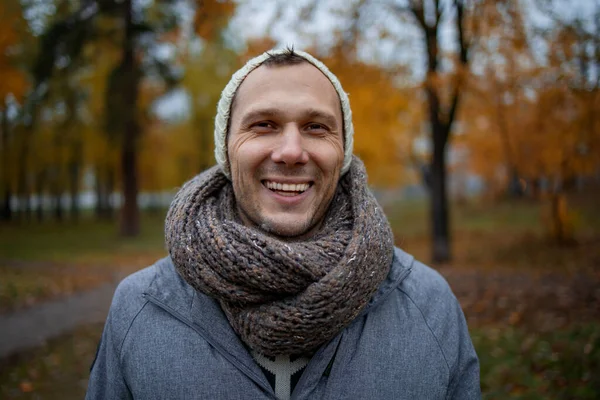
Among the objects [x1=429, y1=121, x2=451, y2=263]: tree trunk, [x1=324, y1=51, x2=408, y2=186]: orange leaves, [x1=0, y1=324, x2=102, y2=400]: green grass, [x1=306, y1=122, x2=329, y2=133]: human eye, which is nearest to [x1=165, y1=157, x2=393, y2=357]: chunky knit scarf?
[x1=306, y1=122, x2=329, y2=133]: human eye

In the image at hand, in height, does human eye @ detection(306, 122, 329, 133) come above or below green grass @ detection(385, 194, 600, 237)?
above

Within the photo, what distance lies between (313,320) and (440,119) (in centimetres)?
837

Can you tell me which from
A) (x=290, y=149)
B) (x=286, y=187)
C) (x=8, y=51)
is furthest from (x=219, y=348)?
(x=8, y=51)

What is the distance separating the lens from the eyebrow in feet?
5.42

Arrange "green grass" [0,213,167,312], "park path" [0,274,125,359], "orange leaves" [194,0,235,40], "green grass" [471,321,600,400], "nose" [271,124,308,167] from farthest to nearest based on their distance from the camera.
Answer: "green grass" [0,213,167,312] < "orange leaves" [194,0,235,40] < "park path" [0,274,125,359] < "green grass" [471,321,600,400] < "nose" [271,124,308,167]

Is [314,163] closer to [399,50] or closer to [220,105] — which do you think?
[220,105]

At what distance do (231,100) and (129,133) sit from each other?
50.3ft

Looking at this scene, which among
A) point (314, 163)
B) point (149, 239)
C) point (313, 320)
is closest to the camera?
point (313, 320)

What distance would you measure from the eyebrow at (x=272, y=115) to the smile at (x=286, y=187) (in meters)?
0.26

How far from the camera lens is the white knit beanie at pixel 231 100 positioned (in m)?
1.73

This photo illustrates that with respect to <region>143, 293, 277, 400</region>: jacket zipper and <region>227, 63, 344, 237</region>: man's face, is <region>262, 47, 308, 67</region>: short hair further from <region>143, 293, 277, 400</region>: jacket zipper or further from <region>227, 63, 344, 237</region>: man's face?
<region>143, 293, 277, 400</region>: jacket zipper

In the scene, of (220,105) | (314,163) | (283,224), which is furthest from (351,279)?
(220,105)

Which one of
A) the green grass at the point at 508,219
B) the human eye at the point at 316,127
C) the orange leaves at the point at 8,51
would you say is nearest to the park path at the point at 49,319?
the orange leaves at the point at 8,51

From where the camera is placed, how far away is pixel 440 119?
902 centimetres
